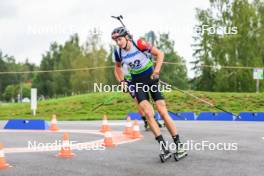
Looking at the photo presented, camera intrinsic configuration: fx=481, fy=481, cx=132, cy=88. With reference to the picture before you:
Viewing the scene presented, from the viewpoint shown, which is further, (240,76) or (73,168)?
(240,76)

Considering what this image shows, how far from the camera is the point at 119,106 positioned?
29828mm

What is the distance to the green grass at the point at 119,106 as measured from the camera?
92.6 ft

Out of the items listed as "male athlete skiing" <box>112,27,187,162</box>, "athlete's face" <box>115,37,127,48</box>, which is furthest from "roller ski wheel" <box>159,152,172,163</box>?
"athlete's face" <box>115,37,127,48</box>

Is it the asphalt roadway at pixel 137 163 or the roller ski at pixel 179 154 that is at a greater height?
the roller ski at pixel 179 154

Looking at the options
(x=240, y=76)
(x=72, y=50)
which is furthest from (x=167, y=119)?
(x=72, y=50)

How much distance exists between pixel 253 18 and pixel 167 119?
50.1 meters

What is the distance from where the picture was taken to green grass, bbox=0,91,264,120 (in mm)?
28234

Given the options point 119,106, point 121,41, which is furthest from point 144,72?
point 119,106

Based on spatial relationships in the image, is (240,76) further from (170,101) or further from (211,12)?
(170,101)

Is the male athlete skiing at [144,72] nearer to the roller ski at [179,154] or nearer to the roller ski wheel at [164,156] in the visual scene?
the roller ski at [179,154]

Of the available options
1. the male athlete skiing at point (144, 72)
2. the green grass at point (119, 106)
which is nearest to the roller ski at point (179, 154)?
the male athlete skiing at point (144, 72)

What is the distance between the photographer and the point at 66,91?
97188mm

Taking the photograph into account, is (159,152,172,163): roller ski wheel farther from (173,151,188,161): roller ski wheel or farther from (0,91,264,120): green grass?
(0,91,264,120): green grass

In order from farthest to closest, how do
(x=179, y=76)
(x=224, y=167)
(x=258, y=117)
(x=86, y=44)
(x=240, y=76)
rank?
(x=179, y=76) → (x=86, y=44) → (x=240, y=76) → (x=258, y=117) → (x=224, y=167)
